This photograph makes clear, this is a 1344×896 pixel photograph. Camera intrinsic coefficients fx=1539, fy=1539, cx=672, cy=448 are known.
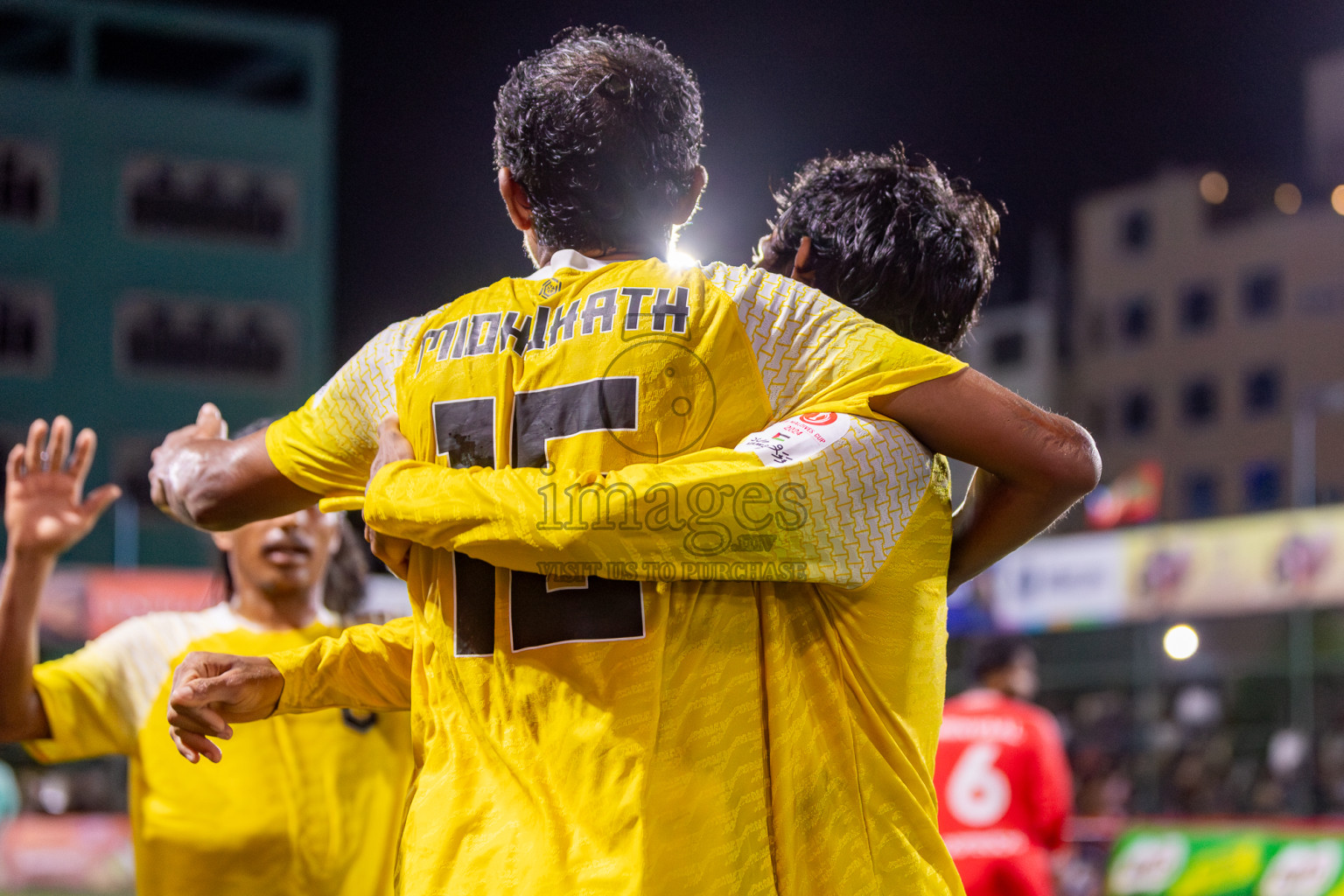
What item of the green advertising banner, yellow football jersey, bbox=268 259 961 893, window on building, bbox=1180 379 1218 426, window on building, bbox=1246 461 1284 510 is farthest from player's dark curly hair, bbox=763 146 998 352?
window on building, bbox=1180 379 1218 426

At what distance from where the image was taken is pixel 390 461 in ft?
6.81

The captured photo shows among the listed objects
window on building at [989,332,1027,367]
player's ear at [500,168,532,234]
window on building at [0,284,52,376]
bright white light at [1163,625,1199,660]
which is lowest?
bright white light at [1163,625,1199,660]

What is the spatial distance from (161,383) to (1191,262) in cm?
3614

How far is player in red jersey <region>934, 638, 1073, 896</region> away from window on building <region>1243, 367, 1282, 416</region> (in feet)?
160

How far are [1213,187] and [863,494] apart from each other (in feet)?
183

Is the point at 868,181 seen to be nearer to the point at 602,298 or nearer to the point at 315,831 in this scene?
the point at 602,298

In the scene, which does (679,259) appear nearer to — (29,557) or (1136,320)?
(29,557)

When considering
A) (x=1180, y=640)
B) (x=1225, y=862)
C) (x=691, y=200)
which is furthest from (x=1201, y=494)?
(x=691, y=200)

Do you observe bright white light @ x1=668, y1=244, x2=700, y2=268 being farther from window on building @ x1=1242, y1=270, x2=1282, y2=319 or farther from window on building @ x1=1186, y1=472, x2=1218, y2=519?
window on building @ x1=1186, y1=472, x2=1218, y2=519

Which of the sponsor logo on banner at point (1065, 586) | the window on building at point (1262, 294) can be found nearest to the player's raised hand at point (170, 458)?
the sponsor logo on banner at point (1065, 586)

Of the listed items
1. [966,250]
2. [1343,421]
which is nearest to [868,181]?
[966,250]

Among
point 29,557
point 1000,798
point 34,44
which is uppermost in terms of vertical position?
point 34,44

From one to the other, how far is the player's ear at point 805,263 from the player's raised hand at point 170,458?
39.0 inches

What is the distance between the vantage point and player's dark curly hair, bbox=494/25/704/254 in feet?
7.16
